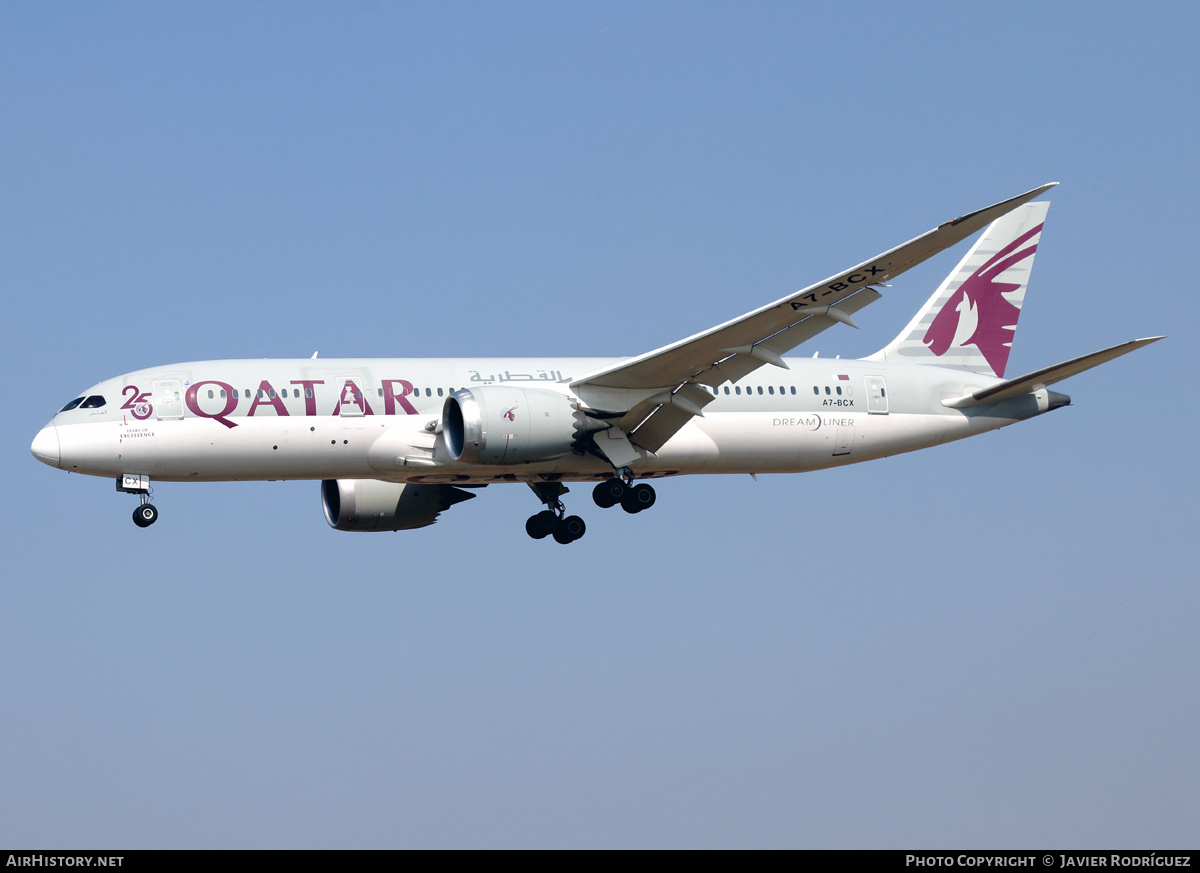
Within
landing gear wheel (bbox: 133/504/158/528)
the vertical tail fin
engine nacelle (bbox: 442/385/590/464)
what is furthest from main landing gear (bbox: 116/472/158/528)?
the vertical tail fin

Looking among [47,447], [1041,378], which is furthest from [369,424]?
[1041,378]

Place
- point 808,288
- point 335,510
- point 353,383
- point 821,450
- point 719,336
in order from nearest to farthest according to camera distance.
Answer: point 808,288 → point 719,336 → point 353,383 → point 821,450 → point 335,510

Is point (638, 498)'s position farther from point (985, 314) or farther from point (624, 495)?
point (985, 314)

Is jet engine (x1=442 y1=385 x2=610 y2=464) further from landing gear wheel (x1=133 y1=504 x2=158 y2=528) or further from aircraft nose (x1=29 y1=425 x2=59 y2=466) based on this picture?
aircraft nose (x1=29 y1=425 x2=59 y2=466)

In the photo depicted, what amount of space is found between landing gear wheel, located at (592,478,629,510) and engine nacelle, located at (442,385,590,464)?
303 centimetres

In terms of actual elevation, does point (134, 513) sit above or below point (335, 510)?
below

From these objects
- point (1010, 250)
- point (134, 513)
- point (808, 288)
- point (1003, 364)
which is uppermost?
point (1010, 250)

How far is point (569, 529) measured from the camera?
41.9m

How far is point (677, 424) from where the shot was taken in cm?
3772

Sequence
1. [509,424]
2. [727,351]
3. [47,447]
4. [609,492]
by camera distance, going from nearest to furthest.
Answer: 1. [727,351]
2. [509,424]
3. [47,447]
4. [609,492]

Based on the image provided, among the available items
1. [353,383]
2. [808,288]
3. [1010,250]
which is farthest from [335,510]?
[1010,250]

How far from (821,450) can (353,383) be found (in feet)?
39.7

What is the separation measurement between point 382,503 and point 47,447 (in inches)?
393

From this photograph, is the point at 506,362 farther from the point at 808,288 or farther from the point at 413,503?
the point at 808,288
